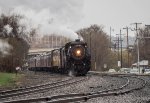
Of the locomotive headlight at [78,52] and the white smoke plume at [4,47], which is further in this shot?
the white smoke plume at [4,47]

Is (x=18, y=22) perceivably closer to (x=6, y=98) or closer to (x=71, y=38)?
(x=71, y=38)

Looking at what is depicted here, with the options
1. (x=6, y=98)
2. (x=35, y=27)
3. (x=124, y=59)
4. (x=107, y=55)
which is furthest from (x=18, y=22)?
(x=124, y=59)

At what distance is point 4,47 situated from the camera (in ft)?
152

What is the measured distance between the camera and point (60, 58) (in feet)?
127

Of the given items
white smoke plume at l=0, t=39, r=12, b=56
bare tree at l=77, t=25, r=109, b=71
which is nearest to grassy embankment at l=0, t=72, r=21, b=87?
white smoke plume at l=0, t=39, r=12, b=56

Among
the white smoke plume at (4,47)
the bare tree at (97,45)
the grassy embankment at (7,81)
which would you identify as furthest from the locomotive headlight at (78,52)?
the bare tree at (97,45)

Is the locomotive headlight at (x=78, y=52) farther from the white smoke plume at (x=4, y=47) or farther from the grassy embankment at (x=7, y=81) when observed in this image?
the white smoke plume at (x=4, y=47)

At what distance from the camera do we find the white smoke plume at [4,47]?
44166mm

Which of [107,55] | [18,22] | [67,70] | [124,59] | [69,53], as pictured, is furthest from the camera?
[124,59]

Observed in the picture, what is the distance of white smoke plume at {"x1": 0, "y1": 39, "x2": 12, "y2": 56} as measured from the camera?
4417 cm

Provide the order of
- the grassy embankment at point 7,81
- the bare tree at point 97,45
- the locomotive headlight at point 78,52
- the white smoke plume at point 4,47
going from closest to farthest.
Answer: the grassy embankment at point 7,81 → the locomotive headlight at point 78,52 → the white smoke plume at point 4,47 → the bare tree at point 97,45

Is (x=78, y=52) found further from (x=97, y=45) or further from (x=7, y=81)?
(x=97, y=45)

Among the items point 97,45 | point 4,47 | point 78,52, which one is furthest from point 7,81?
point 97,45

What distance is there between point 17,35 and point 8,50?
31.4 feet
